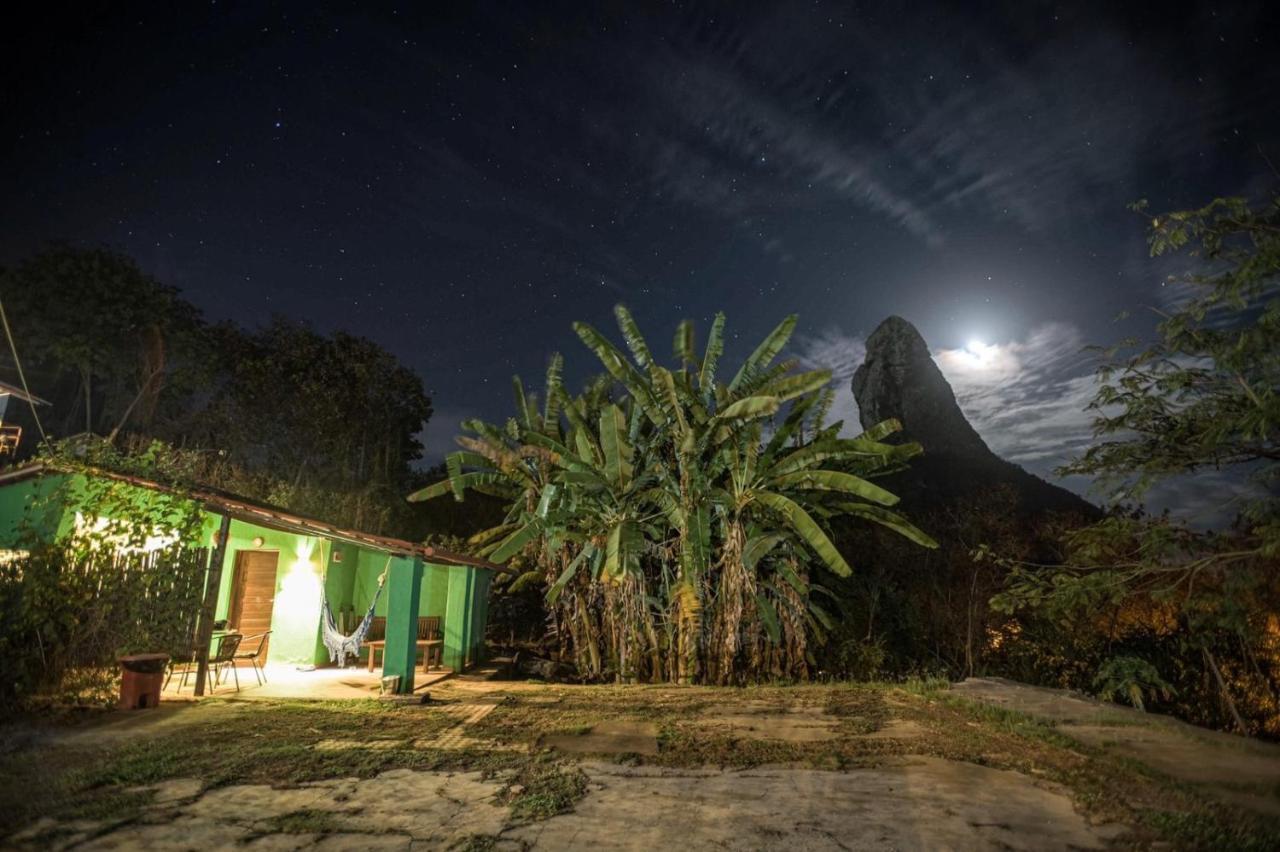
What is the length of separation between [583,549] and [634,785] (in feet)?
21.2

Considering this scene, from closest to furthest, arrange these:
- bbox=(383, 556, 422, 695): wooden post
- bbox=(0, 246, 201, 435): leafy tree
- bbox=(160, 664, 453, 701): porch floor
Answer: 1. bbox=(160, 664, 453, 701): porch floor
2. bbox=(383, 556, 422, 695): wooden post
3. bbox=(0, 246, 201, 435): leafy tree

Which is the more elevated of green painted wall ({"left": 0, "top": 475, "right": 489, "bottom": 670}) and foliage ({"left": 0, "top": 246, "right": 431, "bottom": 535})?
foliage ({"left": 0, "top": 246, "right": 431, "bottom": 535})

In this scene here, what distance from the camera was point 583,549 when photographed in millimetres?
10531

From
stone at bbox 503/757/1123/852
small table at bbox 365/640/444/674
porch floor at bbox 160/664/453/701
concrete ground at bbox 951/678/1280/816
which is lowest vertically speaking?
porch floor at bbox 160/664/453/701

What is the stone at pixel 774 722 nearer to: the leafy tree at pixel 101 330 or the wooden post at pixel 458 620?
the wooden post at pixel 458 620

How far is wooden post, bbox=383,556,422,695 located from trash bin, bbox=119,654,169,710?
92.8 inches

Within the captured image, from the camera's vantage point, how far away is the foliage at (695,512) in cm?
938

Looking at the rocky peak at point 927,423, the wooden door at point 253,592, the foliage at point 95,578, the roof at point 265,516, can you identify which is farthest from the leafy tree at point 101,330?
the rocky peak at point 927,423

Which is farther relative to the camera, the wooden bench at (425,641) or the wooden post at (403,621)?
the wooden bench at (425,641)

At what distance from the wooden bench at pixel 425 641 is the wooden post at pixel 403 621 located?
0.69 m

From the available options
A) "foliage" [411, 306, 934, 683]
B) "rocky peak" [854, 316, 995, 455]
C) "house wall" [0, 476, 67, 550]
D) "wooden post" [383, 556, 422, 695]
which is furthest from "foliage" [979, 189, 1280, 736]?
"rocky peak" [854, 316, 995, 455]

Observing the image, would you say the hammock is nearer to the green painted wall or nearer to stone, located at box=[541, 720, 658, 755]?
the green painted wall

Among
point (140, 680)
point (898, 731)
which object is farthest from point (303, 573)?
point (898, 731)

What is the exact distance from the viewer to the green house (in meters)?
7.88
